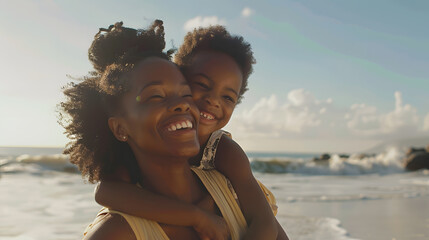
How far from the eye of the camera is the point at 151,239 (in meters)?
1.82

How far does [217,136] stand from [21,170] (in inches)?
611

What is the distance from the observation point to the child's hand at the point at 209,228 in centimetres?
191

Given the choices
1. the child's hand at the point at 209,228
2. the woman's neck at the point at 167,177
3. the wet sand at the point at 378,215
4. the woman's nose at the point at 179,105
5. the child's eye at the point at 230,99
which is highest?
the child's eye at the point at 230,99

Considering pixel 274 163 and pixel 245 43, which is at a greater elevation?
pixel 245 43

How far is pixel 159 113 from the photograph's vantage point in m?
1.84

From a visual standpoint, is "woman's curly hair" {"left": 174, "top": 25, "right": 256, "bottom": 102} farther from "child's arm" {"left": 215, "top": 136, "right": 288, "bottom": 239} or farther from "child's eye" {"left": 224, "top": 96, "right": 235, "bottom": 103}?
"child's arm" {"left": 215, "top": 136, "right": 288, "bottom": 239}

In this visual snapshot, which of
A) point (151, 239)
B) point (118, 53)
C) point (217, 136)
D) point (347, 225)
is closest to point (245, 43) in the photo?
point (217, 136)

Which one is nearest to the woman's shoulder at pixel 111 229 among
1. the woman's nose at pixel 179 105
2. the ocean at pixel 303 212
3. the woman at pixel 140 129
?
the woman at pixel 140 129

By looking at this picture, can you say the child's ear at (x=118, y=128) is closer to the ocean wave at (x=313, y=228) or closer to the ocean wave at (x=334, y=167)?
the ocean wave at (x=313, y=228)

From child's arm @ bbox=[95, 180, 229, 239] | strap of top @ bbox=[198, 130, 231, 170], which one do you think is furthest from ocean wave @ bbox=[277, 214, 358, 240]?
child's arm @ bbox=[95, 180, 229, 239]

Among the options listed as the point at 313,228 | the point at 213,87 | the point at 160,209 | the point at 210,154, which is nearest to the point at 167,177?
the point at 160,209

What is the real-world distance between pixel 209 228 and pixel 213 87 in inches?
36.1

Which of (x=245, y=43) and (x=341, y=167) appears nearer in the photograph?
(x=245, y=43)

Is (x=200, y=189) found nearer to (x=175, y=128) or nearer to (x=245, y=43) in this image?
(x=175, y=128)
